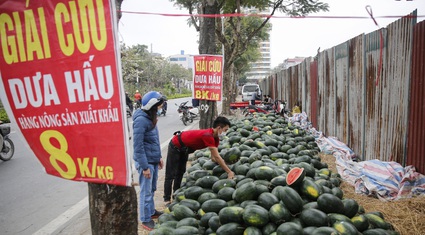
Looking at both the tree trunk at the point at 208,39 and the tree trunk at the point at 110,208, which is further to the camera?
the tree trunk at the point at 208,39

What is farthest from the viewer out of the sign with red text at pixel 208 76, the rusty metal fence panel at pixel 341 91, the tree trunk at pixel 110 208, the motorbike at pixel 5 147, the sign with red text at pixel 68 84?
the motorbike at pixel 5 147

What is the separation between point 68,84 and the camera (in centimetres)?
182

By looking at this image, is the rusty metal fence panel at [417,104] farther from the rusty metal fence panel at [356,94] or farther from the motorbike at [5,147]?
the motorbike at [5,147]

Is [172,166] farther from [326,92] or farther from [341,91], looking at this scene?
[326,92]

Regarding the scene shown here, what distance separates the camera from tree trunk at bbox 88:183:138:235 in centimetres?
241

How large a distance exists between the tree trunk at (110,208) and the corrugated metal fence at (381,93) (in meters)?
3.95

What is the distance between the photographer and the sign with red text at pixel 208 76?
26.8ft

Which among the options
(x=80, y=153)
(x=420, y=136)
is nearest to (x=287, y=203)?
(x=80, y=153)

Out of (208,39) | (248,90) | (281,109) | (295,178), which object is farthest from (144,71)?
(295,178)

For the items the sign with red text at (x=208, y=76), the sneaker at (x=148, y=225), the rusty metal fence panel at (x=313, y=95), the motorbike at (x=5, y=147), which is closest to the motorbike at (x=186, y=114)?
the rusty metal fence panel at (x=313, y=95)

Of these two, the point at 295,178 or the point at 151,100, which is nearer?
the point at 295,178

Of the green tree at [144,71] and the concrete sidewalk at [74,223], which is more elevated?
the green tree at [144,71]

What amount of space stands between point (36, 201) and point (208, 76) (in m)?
4.64

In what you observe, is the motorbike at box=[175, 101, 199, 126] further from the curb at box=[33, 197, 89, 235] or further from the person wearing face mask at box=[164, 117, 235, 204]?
the person wearing face mask at box=[164, 117, 235, 204]
